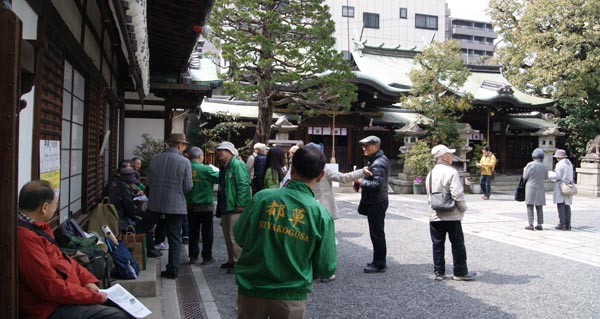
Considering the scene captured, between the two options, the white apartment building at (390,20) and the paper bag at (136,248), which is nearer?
the paper bag at (136,248)

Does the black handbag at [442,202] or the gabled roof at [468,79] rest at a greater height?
the gabled roof at [468,79]

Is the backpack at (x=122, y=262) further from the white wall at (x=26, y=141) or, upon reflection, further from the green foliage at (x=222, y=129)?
→ the green foliage at (x=222, y=129)

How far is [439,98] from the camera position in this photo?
1955 cm

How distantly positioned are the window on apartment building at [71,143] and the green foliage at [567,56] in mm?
22757

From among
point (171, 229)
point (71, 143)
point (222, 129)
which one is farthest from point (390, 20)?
point (71, 143)

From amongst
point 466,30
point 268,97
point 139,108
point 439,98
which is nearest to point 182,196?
point 139,108

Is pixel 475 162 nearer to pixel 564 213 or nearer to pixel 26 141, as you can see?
pixel 564 213

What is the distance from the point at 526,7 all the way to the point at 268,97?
16.9 m

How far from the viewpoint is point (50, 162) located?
161 inches

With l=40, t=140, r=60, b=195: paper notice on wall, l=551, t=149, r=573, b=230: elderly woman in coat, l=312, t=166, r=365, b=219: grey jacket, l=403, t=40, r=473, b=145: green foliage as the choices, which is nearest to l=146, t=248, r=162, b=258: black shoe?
l=40, t=140, r=60, b=195: paper notice on wall

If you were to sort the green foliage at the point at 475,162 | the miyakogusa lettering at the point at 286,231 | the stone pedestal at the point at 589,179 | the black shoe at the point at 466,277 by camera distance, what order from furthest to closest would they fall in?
A: the green foliage at the point at 475,162 < the stone pedestal at the point at 589,179 < the black shoe at the point at 466,277 < the miyakogusa lettering at the point at 286,231

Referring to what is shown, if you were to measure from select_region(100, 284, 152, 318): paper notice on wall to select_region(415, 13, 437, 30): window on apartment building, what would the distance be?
45.4 m

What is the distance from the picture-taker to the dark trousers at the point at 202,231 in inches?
262

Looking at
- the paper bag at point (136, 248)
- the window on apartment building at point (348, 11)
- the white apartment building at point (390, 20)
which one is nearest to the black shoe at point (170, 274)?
the paper bag at point (136, 248)
